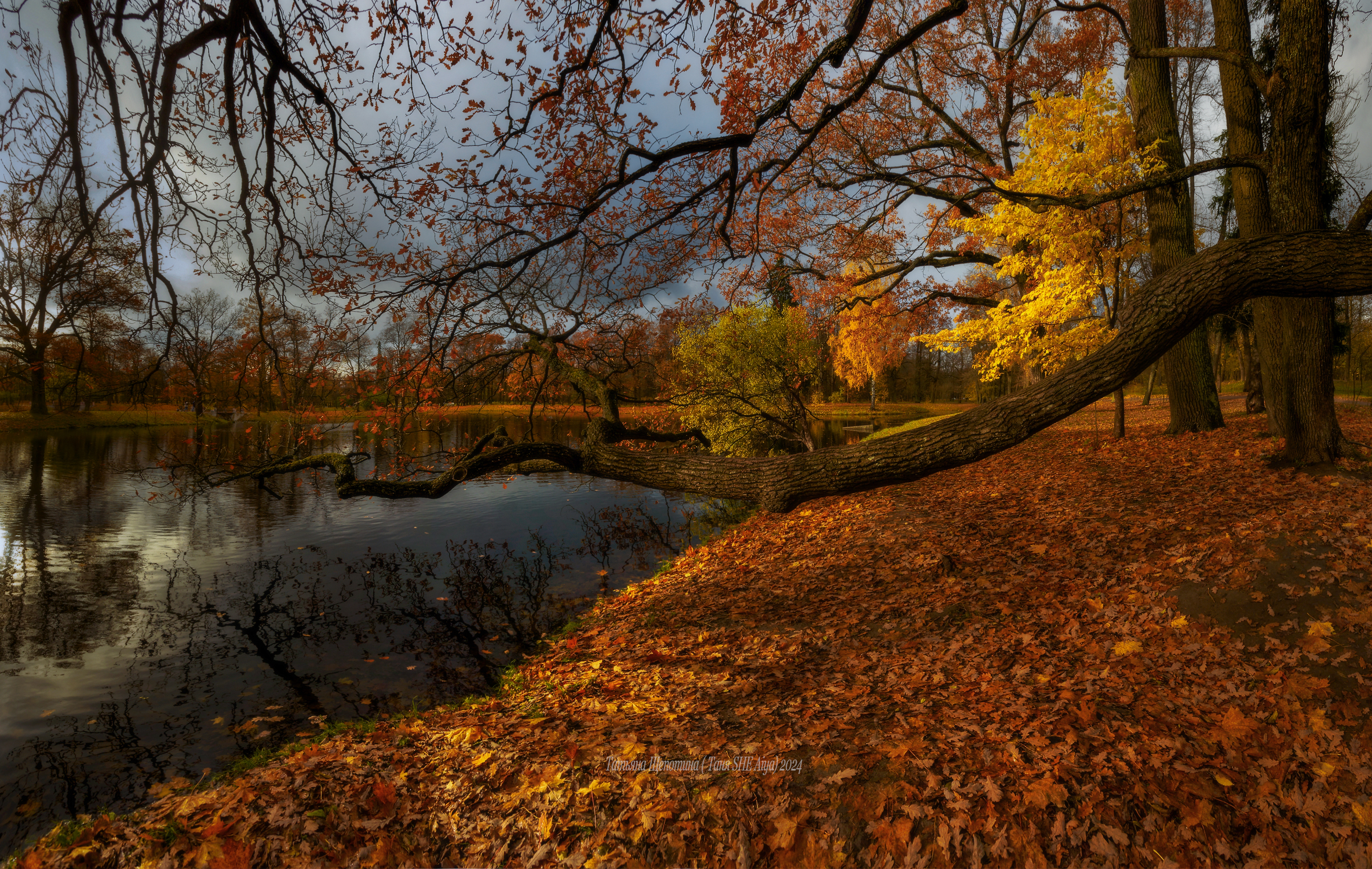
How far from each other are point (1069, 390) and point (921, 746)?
3042 mm

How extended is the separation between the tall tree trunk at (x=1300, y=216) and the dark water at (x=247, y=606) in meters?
10.3

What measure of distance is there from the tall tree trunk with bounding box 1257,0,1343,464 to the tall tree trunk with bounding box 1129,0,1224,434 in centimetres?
317

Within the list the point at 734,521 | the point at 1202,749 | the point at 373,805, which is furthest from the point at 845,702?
the point at 734,521

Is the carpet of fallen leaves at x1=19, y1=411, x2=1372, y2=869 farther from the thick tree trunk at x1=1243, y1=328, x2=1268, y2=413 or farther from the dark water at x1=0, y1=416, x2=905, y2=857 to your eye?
the thick tree trunk at x1=1243, y1=328, x2=1268, y2=413

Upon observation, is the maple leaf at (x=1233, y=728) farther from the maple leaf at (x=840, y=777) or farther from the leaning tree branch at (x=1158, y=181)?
the leaning tree branch at (x=1158, y=181)

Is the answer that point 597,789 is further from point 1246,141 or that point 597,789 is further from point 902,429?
point 902,429

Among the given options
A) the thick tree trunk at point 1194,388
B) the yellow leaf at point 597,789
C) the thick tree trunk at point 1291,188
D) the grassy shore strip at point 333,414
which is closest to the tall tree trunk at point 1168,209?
the thick tree trunk at point 1194,388

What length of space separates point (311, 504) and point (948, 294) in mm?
19730

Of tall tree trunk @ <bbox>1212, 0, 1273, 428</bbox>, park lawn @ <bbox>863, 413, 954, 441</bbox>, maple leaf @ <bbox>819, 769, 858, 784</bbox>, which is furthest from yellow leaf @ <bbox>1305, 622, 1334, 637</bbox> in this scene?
tall tree trunk @ <bbox>1212, 0, 1273, 428</bbox>

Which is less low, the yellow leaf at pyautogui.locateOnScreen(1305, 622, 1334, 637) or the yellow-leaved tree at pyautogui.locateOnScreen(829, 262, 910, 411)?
the yellow-leaved tree at pyautogui.locateOnScreen(829, 262, 910, 411)

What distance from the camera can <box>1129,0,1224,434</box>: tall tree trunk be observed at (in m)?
10.9

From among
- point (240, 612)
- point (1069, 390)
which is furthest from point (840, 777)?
point (240, 612)

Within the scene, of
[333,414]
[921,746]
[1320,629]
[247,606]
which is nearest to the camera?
[921,746]

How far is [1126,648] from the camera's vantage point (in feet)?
14.0
